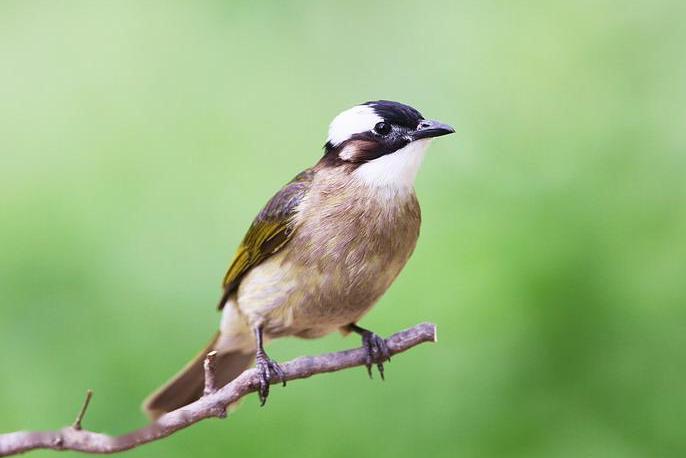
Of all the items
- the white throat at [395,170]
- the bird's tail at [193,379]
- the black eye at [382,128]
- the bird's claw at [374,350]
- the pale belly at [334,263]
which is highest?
the black eye at [382,128]

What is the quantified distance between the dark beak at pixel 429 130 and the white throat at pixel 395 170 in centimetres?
2

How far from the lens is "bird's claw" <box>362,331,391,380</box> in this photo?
8.03 ft

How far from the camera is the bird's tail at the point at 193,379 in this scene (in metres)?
2.61

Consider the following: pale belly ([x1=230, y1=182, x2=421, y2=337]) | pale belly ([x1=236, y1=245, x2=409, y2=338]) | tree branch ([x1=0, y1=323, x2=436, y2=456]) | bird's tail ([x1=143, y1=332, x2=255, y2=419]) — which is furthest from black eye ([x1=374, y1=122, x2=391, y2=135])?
bird's tail ([x1=143, y1=332, x2=255, y2=419])

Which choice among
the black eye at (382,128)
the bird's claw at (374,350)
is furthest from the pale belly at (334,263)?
the black eye at (382,128)

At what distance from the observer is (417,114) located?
2.12 metres

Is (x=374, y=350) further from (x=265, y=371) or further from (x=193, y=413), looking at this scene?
(x=193, y=413)

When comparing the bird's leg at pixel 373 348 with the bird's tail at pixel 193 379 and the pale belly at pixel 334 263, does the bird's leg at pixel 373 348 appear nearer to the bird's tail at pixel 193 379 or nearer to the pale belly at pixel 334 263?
the pale belly at pixel 334 263

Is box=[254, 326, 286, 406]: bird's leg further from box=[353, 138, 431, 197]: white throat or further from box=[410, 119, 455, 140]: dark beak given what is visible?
box=[410, 119, 455, 140]: dark beak

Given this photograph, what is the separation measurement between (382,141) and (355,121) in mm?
80

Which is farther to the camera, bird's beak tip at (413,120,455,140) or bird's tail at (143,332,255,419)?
bird's tail at (143,332,255,419)

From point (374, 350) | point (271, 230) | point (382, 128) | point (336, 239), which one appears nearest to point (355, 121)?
point (382, 128)

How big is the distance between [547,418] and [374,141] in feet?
6.19

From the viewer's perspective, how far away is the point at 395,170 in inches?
89.3
